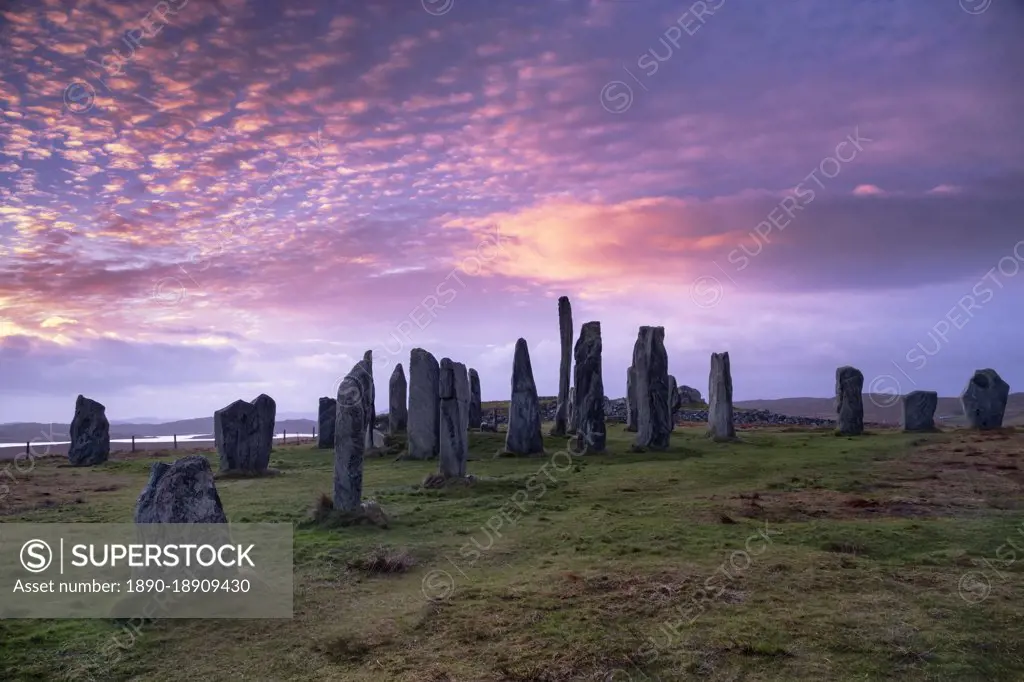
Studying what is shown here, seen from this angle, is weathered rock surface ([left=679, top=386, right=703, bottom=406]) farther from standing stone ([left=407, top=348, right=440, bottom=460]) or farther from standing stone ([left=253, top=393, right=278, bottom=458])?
standing stone ([left=253, top=393, right=278, bottom=458])

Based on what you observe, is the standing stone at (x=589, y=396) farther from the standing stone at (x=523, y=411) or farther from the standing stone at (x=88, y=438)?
the standing stone at (x=88, y=438)

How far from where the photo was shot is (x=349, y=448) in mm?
15742

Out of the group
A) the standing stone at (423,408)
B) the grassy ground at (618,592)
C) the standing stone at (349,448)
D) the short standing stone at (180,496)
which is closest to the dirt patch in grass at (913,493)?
the grassy ground at (618,592)

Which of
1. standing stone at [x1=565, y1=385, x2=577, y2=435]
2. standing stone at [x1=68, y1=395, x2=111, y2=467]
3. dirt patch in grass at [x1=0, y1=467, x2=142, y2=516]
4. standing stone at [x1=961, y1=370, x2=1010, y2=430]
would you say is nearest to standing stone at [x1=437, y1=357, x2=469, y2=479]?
dirt patch in grass at [x1=0, y1=467, x2=142, y2=516]

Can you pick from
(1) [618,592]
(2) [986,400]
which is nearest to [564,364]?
(2) [986,400]

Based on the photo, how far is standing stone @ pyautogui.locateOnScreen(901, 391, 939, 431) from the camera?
116 ft

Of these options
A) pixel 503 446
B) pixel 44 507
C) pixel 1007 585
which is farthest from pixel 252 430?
pixel 1007 585

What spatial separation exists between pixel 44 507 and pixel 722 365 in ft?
85.5

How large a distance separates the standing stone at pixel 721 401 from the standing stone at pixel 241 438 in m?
19.2

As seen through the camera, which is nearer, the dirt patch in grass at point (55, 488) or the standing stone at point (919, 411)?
the dirt patch in grass at point (55, 488)

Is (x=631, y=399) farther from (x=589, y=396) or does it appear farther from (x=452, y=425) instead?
(x=452, y=425)

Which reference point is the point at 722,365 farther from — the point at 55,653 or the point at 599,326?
the point at 55,653

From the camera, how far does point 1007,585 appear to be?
34.7 ft

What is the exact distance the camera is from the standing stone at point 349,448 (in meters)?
15.6
